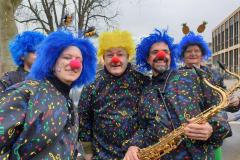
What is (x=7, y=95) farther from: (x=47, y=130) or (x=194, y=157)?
(x=194, y=157)

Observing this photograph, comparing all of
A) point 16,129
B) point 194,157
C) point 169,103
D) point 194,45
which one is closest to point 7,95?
point 16,129

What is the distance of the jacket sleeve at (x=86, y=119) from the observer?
349cm

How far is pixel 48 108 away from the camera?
228 cm

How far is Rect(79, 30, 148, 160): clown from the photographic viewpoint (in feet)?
10.9

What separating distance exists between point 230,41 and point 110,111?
58.7 meters

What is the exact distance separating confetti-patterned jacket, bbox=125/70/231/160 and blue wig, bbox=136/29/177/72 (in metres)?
0.41

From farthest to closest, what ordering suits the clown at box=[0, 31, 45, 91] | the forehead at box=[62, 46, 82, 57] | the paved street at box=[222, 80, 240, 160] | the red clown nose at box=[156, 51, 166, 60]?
the paved street at box=[222, 80, 240, 160], the clown at box=[0, 31, 45, 91], the red clown nose at box=[156, 51, 166, 60], the forehead at box=[62, 46, 82, 57]

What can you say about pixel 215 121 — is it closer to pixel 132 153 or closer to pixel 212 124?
pixel 212 124

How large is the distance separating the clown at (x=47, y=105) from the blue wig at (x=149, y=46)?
745 mm

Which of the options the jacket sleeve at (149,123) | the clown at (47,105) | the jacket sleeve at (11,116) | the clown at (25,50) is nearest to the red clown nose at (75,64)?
the clown at (47,105)

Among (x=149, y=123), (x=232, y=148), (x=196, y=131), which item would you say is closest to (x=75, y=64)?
(x=149, y=123)

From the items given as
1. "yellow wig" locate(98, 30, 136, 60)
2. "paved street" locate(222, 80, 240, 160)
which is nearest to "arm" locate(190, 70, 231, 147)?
"yellow wig" locate(98, 30, 136, 60)

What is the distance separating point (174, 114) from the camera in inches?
112

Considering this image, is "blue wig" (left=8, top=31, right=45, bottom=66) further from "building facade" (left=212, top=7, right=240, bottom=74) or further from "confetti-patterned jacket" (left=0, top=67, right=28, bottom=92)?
"building facade" (left=212, top=7, right=240, bottom=74)
